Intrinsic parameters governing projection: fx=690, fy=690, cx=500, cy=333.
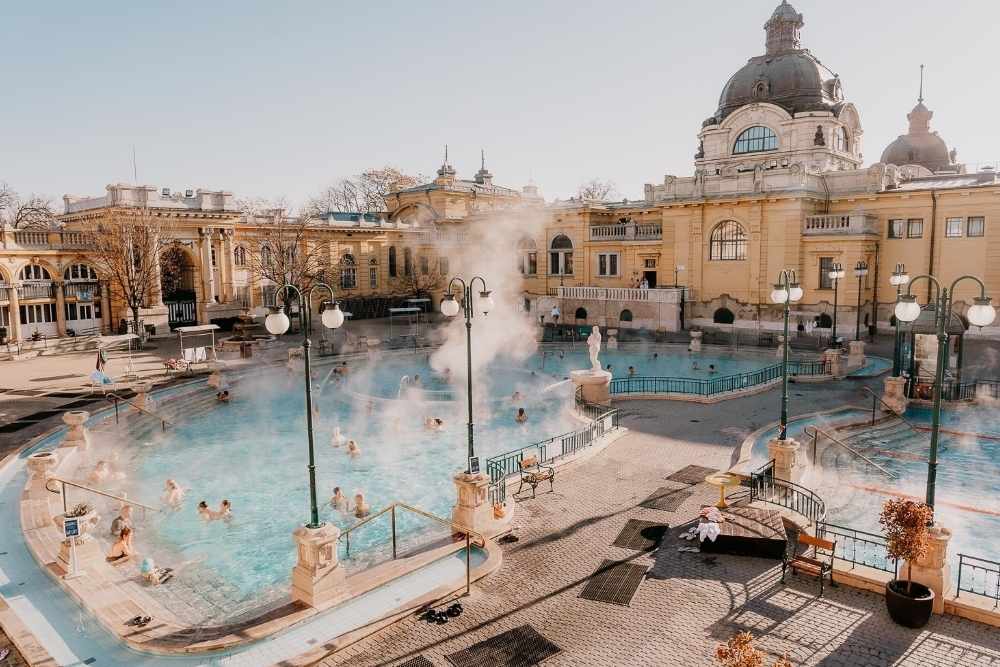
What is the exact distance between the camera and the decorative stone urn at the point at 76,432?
18688 mm

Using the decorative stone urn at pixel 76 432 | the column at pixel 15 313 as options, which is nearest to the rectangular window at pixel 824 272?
the decorative stone urn at pixel 76 432

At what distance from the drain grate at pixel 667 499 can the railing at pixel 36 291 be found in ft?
122

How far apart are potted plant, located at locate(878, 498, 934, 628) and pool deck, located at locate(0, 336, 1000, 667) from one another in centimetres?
21

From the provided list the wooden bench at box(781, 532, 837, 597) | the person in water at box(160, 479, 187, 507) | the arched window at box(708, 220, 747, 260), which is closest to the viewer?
the wooden bench at box(781, 532, 837, 597)

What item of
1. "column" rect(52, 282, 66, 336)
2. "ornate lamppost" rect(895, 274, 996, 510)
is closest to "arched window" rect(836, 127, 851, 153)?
"ornate lamppost" rect(895, 274, 996, 510)

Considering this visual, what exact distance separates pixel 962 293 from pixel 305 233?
39.1 m

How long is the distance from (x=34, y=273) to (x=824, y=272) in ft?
143

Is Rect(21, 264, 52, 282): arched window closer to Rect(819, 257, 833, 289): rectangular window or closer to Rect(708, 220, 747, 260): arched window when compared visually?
Rect(708, 220, 747, 260): arched window

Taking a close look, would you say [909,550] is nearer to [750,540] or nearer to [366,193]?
[750,540]

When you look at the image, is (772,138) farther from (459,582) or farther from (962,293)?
(459,582)

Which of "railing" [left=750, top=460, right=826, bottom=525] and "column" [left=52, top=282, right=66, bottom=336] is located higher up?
"column" [left=52, top=282, right=66, bottom=336]

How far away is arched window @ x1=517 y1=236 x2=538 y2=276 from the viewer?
50531mm

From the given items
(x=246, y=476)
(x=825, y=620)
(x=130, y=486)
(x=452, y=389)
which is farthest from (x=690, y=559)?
(x=452, y=389)

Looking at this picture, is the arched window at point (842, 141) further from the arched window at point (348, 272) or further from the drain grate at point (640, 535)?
the drain grate at point (640, 535)
